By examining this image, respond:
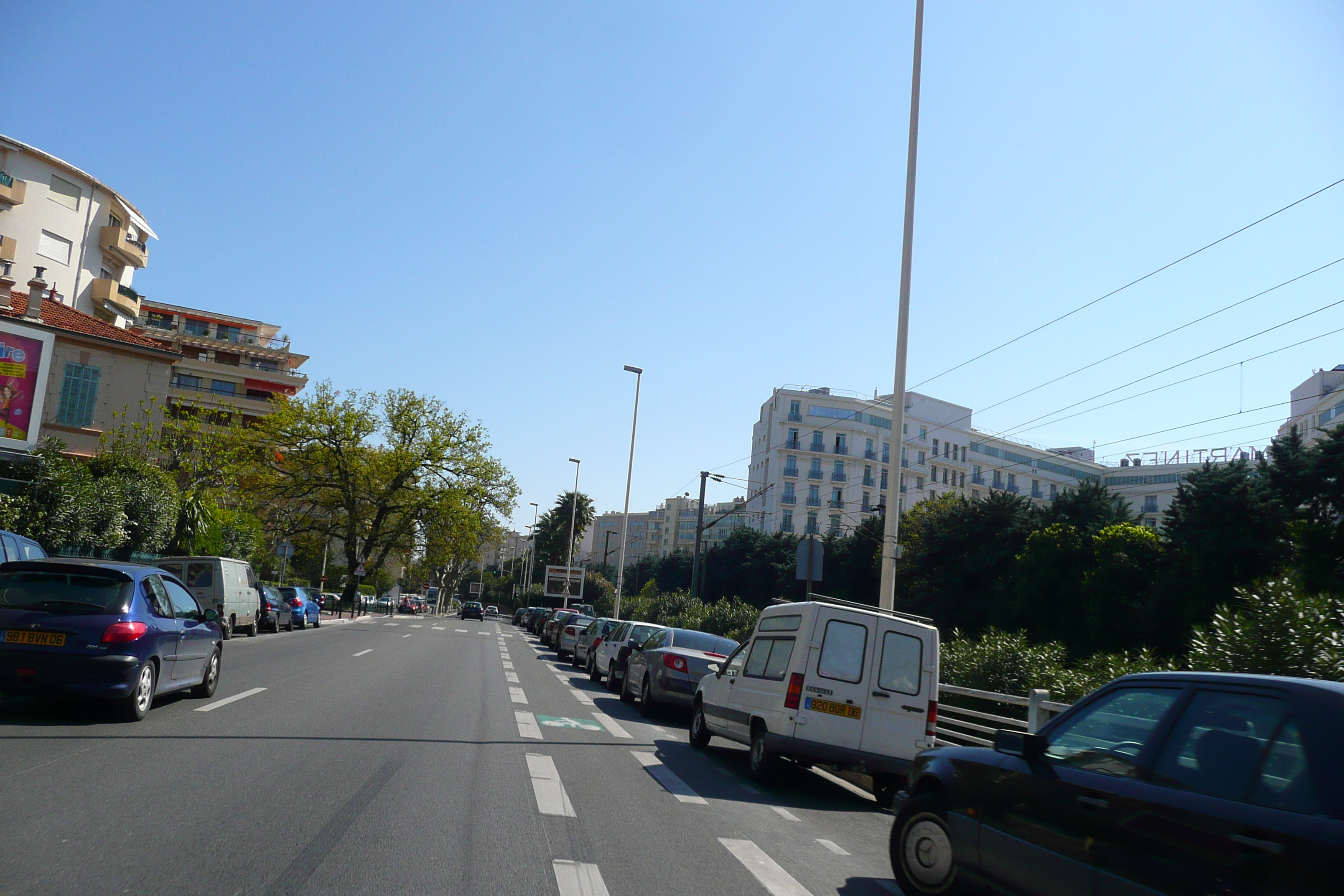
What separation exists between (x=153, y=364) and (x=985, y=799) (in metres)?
42.8

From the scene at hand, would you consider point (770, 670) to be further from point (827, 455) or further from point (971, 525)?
point (827, 455)

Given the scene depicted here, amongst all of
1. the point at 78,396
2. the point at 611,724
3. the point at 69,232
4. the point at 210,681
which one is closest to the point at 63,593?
the point at 210,681

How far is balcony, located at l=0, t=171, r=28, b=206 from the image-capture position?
5219cm

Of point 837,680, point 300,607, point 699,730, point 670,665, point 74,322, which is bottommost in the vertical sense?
point 300,607

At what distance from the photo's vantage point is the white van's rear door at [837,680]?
9.58 meters

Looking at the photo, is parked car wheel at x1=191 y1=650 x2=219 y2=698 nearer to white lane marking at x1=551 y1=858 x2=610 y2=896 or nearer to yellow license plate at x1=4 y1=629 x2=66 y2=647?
yellow license plate at x1=4 y1=629 x2=66 y2=647

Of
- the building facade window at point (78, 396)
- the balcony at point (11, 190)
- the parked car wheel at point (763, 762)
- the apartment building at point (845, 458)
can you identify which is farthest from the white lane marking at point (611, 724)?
the apartment building at point (845, 458)

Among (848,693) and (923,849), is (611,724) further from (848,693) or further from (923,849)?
(923,849)

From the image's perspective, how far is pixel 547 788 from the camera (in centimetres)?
815

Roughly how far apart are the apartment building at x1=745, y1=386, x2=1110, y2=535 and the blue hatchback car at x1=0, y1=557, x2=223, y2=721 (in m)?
82.7

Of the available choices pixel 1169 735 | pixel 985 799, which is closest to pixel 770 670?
pixel 985 799

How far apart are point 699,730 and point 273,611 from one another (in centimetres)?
2451

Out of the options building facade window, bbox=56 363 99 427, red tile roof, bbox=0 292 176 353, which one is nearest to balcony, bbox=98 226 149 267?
red tile roof, bbox=0 292 176 353

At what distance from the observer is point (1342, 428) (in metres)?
32.7
